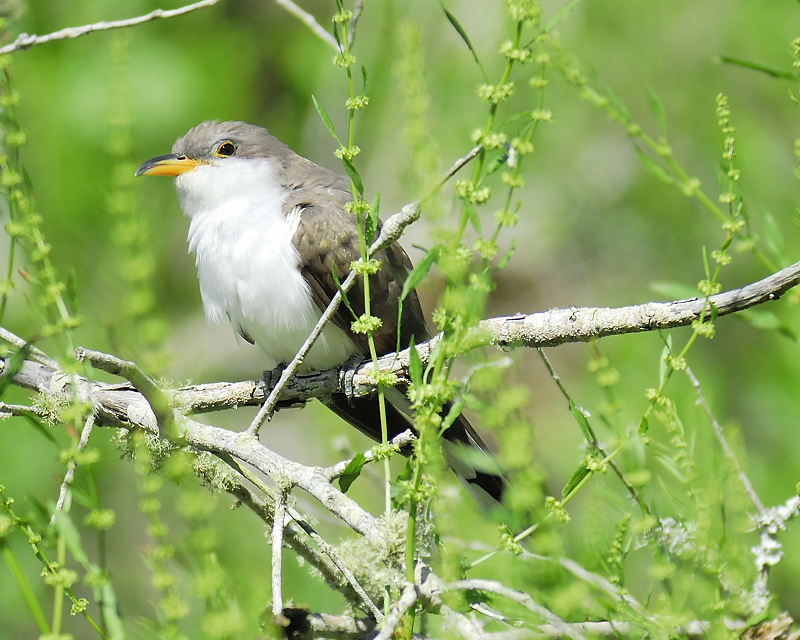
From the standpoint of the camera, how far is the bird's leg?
3398mm

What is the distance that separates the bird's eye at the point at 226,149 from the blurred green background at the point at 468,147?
1.18 meters

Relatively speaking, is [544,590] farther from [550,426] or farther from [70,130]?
[70,130]

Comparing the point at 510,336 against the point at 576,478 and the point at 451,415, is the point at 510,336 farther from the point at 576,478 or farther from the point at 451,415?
the point at 451,415

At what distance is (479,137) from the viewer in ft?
4.23

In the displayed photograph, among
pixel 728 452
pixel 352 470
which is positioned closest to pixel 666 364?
pixel 728 452

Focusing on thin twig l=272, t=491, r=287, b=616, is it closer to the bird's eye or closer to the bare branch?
the bare branch

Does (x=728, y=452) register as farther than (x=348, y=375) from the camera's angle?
No

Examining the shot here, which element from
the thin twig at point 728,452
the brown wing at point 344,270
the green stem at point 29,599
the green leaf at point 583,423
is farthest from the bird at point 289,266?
the green stem at point 29,599

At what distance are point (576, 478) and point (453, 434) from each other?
192 centimetres

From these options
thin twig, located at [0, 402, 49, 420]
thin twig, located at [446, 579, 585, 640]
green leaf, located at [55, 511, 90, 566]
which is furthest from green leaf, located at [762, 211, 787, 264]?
thin twig, located at [0, 402, 49, 420]

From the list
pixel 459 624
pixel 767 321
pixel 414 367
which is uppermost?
pixel 767 321

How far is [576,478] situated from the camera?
153 cm

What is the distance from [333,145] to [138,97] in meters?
1.54

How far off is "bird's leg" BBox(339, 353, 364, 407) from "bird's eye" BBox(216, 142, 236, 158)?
1.23 metres
